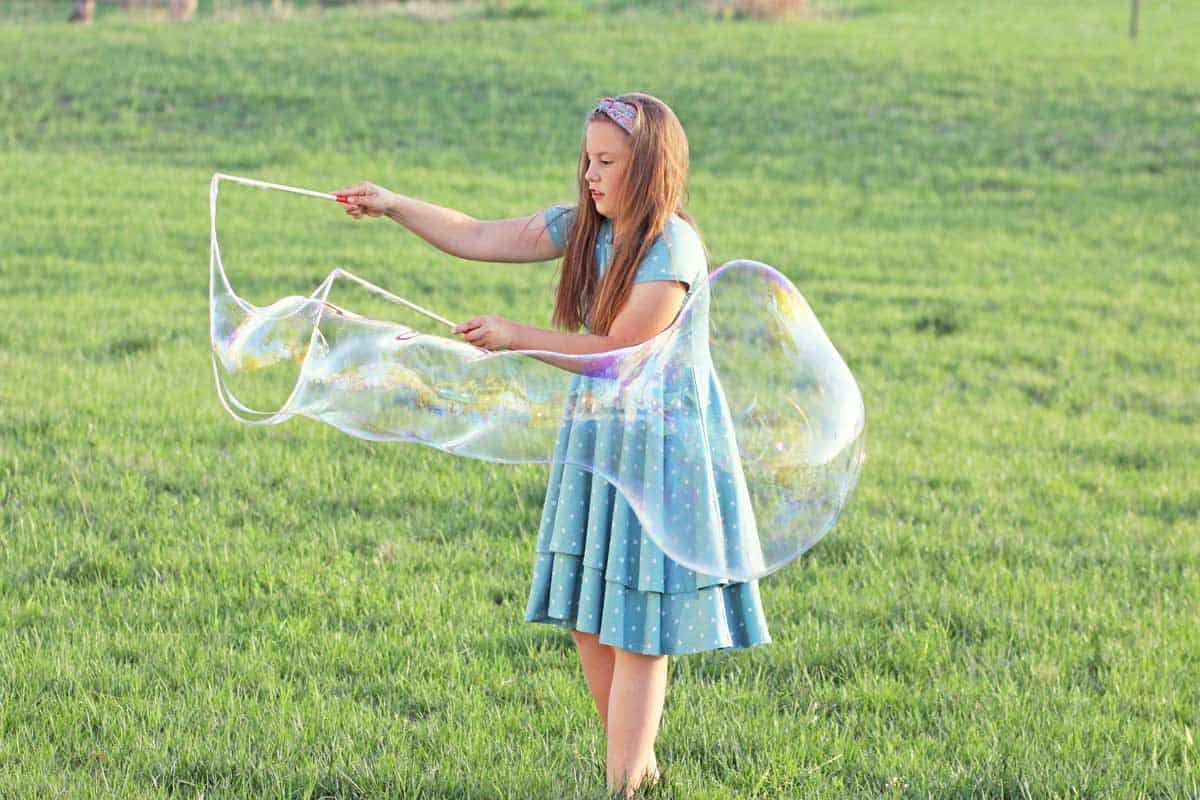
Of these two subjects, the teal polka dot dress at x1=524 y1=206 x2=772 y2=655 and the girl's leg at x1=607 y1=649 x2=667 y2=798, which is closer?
the teal polka dot dress at x1=524 y1=206 x2=772 y2=655

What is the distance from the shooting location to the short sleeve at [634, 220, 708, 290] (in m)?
3.30

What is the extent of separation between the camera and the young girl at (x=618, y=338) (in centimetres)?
330

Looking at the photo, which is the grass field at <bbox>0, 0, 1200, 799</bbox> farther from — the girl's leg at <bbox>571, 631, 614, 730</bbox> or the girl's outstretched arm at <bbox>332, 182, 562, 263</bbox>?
the girl's outstretched arm at <bbox>332, 182, 562, 263</bbox>

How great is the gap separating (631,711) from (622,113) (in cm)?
147

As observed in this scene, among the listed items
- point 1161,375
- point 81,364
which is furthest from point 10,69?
point 1161,375

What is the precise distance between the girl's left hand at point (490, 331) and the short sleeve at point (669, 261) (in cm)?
34

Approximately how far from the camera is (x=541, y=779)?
3701 mm

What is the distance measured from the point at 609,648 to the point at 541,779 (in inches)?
15.3

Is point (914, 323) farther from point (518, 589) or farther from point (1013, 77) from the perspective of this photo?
point (1013, 77)

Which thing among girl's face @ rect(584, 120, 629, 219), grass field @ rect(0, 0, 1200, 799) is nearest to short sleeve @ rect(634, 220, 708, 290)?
girl's face @ rect(584, 120, 629, 219)

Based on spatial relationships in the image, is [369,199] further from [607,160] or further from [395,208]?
[607,160]

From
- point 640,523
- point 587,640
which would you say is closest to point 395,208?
point 640,523

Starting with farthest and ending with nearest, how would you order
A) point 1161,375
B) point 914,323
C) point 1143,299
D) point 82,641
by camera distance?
point 1143,299
point 914,323
point 1161,375
point 82,641

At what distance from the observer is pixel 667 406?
3.32 metres
